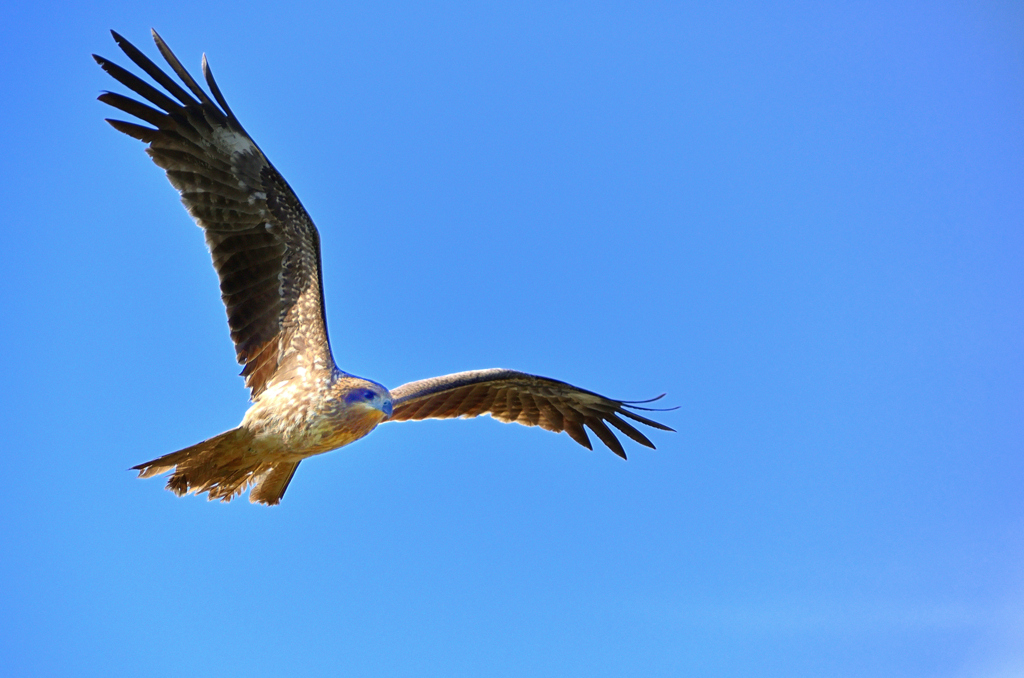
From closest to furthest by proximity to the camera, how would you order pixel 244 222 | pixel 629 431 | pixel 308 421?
pixel 308 421
pixel 244 222
pixel 629 431

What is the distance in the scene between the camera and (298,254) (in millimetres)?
7621

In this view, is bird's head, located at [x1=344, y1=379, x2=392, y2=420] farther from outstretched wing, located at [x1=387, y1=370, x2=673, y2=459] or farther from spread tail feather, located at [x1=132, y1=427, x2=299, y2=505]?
outstretched wing, located at [x1=387, y1=370, x2=673, y2=459]

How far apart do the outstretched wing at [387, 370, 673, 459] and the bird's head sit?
141 centimetres

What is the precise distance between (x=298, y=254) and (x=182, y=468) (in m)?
2.14

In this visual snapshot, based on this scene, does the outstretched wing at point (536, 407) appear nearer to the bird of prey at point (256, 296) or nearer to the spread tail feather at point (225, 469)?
the bird of prey at point (256, 296)

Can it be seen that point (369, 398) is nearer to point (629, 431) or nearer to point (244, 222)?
point (244, 222)

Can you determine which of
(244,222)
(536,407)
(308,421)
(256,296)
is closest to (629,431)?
(536,407)

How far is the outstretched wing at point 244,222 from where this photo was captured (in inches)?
283

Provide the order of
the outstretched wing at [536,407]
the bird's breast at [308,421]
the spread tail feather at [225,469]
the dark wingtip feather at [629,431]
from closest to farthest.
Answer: the spread tail feather at [225,469] < the bird's breast at [308,421] < the outstretched wing at [536,407] < the dark wingtip feather at [629,431]

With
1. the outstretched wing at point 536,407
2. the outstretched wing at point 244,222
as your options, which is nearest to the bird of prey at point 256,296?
the outstretched wing at point 244,222

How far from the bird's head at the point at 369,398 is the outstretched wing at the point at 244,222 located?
47 centimetres

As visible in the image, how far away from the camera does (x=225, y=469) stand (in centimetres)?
709

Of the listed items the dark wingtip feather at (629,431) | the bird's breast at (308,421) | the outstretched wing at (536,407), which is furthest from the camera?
the dark wingtip feather at (629,431)

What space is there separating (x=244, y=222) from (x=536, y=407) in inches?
157
